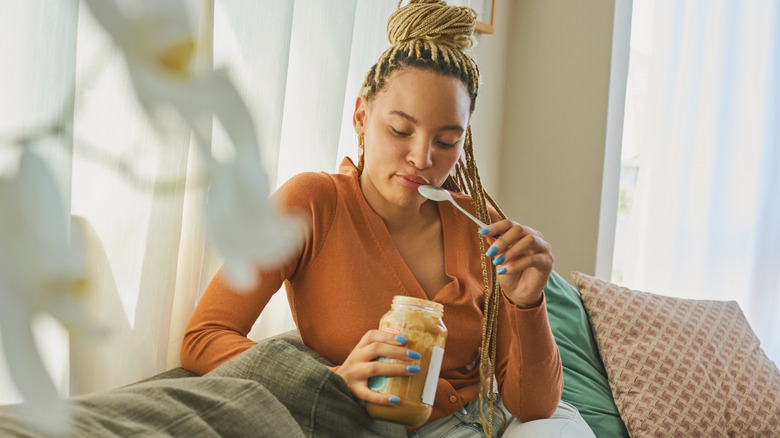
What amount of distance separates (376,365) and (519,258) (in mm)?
346

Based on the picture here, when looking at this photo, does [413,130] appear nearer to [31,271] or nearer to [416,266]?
[416,266]

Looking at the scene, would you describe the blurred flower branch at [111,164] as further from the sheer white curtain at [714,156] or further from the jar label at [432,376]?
the sheer white curtain at [714,156]

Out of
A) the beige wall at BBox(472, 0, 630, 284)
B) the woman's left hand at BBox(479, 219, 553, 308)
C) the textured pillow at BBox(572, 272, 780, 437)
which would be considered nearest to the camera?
the woman's left hand at BBox(479, 219, 553, 308)

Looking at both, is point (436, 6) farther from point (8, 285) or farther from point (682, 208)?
point (682, 208)

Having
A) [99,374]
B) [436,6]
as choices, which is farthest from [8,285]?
[436,6]

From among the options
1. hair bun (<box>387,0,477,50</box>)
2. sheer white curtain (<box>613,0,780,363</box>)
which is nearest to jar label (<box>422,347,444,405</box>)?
hair bun (<box>387,0,477,50</box>)

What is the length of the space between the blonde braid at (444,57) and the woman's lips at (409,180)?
0.52 ft

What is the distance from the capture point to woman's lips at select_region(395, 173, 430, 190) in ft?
3.65

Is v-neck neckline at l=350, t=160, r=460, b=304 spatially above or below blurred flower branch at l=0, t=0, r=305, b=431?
below

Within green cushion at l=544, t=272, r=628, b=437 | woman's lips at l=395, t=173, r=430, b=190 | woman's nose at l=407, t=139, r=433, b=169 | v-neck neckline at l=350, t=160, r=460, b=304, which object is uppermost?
woman's nose at l=407, t=139, r=433, b=169

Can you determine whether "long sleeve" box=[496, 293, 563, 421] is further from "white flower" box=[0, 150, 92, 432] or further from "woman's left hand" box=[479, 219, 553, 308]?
"white flower" box=[0, 150, 92, 432]

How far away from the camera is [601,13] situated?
2.36 meters

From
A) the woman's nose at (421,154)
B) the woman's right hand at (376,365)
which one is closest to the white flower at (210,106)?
the woman's right hand at (376,365)

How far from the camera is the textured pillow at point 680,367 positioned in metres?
1.55
